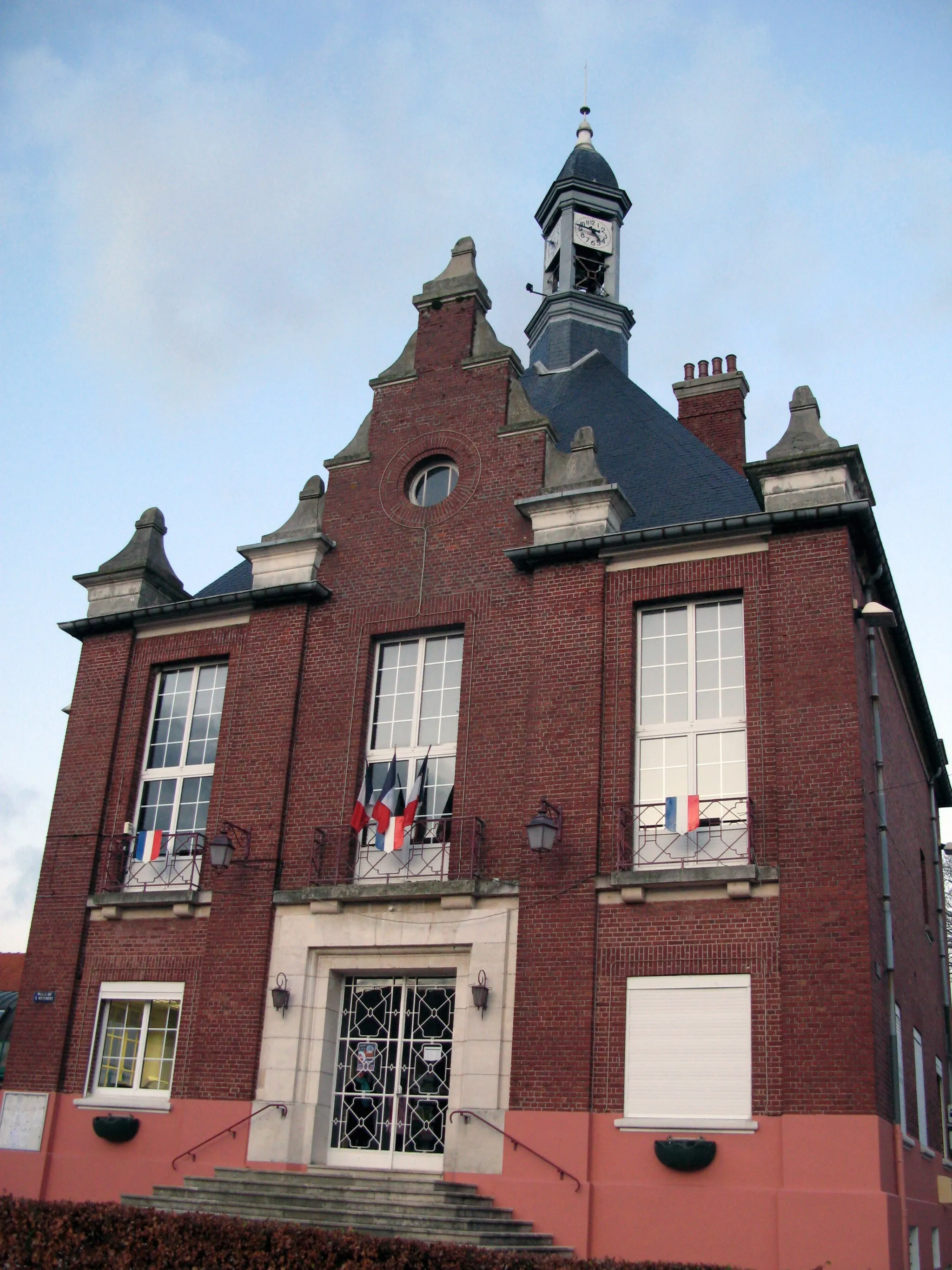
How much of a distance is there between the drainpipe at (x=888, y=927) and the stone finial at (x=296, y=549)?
308 inches

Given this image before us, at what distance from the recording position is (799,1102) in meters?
13.3

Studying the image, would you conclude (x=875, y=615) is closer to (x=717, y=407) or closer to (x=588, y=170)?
(x=717, y=407)

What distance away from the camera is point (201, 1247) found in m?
11.8

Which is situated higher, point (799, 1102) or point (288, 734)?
point (288, 734)

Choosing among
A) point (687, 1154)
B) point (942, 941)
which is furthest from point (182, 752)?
point (942, 941)

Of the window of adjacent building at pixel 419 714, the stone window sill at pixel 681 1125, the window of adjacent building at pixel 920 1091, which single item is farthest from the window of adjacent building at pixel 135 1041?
the window of adjacent building at pixel 920 1091

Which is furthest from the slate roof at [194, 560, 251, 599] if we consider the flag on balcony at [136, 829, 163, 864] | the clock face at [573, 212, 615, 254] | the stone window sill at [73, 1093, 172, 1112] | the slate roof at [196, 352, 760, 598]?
the clock face at [573, 212, 615, 254]

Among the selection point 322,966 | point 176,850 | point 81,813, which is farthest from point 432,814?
point 81,813

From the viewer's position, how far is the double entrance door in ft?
51.1

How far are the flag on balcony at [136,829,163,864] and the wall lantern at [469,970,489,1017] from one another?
5.32 meters

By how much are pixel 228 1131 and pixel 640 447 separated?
1149cm

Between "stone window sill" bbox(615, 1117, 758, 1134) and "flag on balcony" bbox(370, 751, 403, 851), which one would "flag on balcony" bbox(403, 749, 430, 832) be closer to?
"flag on balcony" bbox(370, 751, 403, 851)

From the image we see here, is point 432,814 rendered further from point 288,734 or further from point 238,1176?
point 238,1176

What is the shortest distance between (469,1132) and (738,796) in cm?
501
